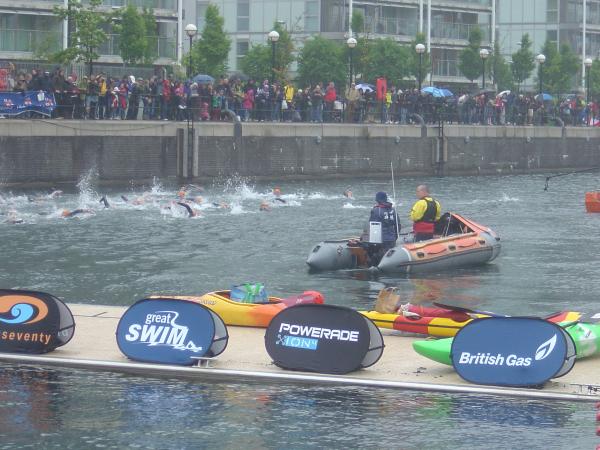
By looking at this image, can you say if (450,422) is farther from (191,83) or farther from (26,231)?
(191,83)

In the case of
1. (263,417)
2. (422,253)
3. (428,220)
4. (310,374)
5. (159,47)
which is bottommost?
(263,417)

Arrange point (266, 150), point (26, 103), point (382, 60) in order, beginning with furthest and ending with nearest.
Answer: point (382, 60)
point (266, 150)
point (26, 103)

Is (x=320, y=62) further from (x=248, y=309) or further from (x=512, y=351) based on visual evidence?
(x=512, y=351)

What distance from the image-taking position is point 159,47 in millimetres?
67562

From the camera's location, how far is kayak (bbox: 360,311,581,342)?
1636 centimetres

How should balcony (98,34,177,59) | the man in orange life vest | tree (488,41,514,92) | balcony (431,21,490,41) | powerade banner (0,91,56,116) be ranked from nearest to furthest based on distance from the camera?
the man in orange life vest
powerade banner (0,91,56,116)
balcony (98,34,177,59)
tree (488,41,514,92)
balcony (431,21,490,41)

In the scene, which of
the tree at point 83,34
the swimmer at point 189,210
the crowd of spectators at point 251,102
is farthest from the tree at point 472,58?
the swimmer at point 189,210

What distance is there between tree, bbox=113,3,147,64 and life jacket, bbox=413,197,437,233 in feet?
117

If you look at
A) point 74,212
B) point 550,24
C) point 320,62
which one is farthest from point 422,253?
point 550,24

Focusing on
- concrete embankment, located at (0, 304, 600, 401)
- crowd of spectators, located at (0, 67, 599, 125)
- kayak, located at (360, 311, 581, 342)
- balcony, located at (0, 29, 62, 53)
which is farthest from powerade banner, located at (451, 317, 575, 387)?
balcony, located at (0, 29, 62, 53)

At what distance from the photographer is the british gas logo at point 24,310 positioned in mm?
15438

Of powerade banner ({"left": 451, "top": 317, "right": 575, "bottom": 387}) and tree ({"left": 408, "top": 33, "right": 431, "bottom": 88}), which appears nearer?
powerade banner ({"left": 451, "top": 317, "right": 575, "bottom": 387})

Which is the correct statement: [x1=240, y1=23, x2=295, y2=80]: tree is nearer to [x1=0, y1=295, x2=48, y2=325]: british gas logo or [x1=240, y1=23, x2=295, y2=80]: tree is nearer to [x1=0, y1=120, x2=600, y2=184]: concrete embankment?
[x1=0, y1=120, x2=600, y2=184]: concrete embankment

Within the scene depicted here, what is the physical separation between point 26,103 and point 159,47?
81.9ft
